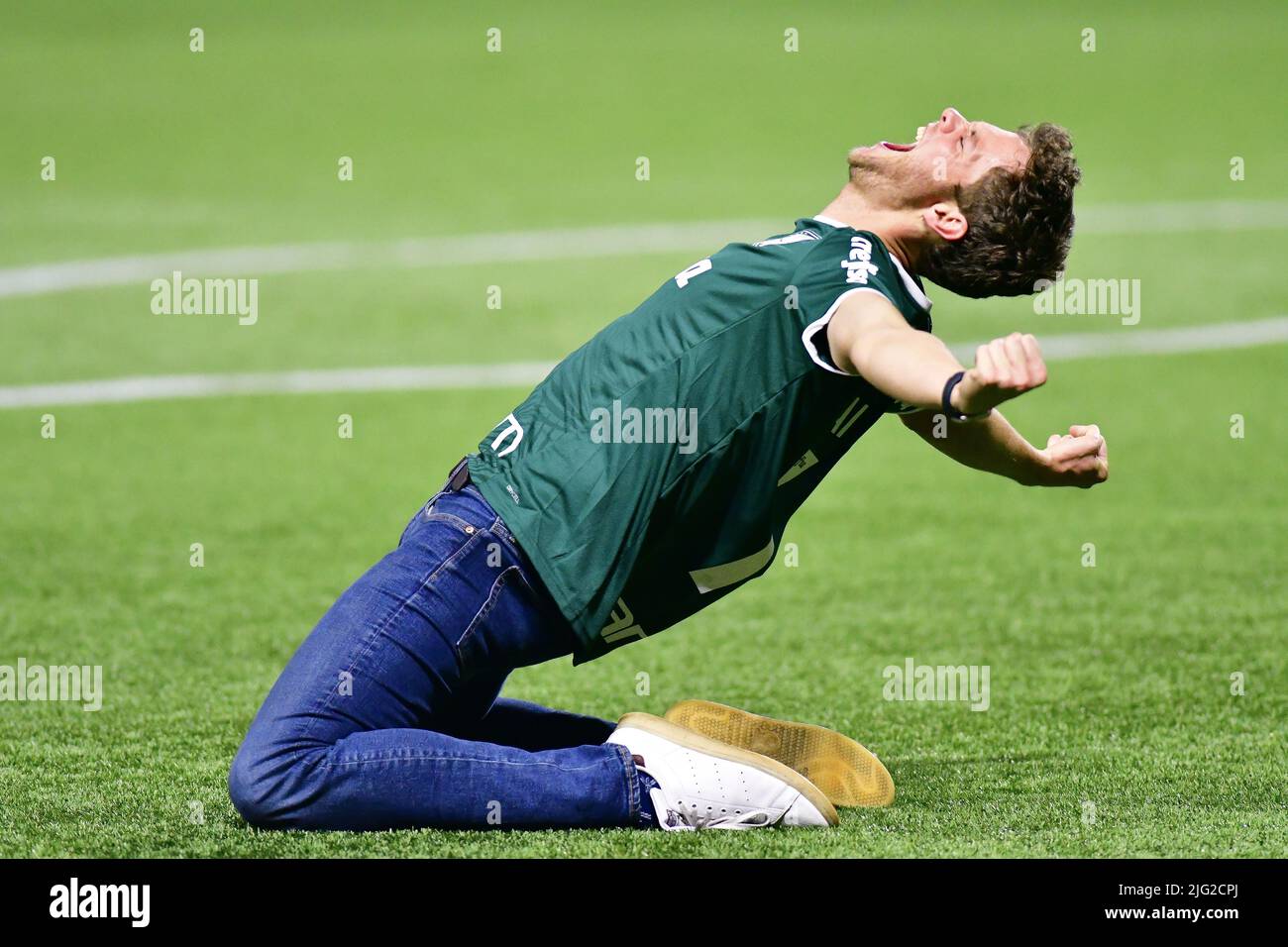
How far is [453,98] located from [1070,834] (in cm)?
2185

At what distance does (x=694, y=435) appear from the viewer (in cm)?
388

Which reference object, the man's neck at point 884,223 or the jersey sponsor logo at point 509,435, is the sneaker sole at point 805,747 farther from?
the man's neck at point 884,223

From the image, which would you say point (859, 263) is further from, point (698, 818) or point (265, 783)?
point (265, 783)

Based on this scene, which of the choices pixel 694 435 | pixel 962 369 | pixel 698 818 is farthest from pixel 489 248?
pixel 962 369

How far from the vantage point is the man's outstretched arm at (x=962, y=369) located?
3.23m

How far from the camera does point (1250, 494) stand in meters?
8.62

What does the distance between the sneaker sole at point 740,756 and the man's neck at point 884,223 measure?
1.17m

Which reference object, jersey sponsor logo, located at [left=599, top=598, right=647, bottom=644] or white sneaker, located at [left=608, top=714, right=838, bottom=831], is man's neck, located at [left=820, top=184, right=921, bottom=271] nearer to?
jersey sponsor logo, located at [left=599, top=598, right=647, bottom=644]

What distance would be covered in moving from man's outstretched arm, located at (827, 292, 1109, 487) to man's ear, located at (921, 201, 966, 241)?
0.37 metres

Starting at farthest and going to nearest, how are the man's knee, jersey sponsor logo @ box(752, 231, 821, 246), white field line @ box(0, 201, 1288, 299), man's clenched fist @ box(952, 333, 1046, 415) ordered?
white field line @ box(0, 201, 1288, 299) < jersey sponsor logo @ box(752, 231, 821, 246) < the man's knee < man's clenched fist @ box(952, 333, 1046, 415)

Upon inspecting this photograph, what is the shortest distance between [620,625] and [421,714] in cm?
50

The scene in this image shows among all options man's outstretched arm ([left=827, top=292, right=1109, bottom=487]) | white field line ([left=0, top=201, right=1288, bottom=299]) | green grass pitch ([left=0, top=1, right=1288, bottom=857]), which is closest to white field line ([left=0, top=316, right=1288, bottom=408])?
green grass pitch ([left=0, top=1, right=1288, bottom=857])

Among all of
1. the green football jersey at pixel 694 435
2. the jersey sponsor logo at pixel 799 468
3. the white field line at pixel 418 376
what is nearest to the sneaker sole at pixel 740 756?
the green football jersey at pixel 694 435

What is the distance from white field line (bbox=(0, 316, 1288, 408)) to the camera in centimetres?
1155
